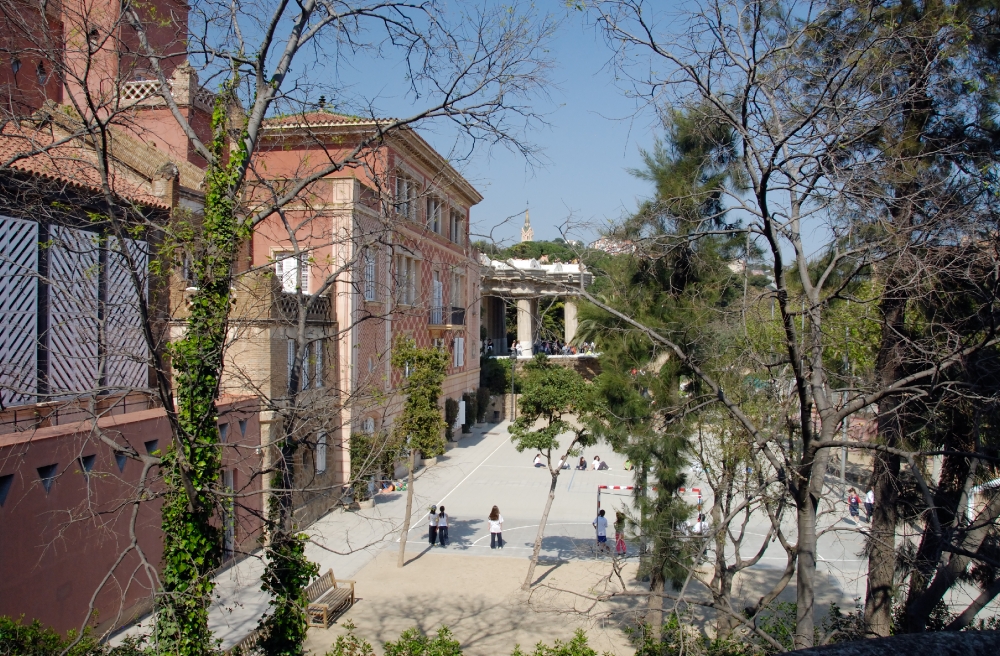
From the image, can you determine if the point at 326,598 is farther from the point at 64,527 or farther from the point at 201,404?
the point at 201,404

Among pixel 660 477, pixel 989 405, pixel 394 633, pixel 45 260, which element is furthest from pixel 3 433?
pixel 989 405

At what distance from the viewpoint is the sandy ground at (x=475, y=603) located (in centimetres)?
1142

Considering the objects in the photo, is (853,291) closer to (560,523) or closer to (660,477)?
(660,477)

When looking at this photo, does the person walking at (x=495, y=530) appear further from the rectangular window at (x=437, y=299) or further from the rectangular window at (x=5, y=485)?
the rectangular window at (x=437, y=299)

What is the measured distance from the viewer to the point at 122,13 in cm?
530

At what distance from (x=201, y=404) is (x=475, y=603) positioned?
841 cm

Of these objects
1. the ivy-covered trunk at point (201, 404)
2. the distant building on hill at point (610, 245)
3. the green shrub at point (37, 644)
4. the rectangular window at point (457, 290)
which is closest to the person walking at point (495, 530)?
the green shrub at point (37, 644)

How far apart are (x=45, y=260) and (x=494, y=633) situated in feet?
A: 27.9

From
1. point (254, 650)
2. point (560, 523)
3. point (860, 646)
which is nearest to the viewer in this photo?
point (860, 646)

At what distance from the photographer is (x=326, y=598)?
470 inches

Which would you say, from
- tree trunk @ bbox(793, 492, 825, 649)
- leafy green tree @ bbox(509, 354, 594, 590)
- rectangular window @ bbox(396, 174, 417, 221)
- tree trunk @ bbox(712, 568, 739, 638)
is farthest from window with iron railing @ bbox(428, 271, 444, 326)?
tree trunk @ bbox(793, 492, 825, 649)

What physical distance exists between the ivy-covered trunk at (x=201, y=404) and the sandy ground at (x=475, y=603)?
185 inches

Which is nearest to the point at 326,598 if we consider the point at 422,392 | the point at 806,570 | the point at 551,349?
the point at 422,392

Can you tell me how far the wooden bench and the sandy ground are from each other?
16 cm
